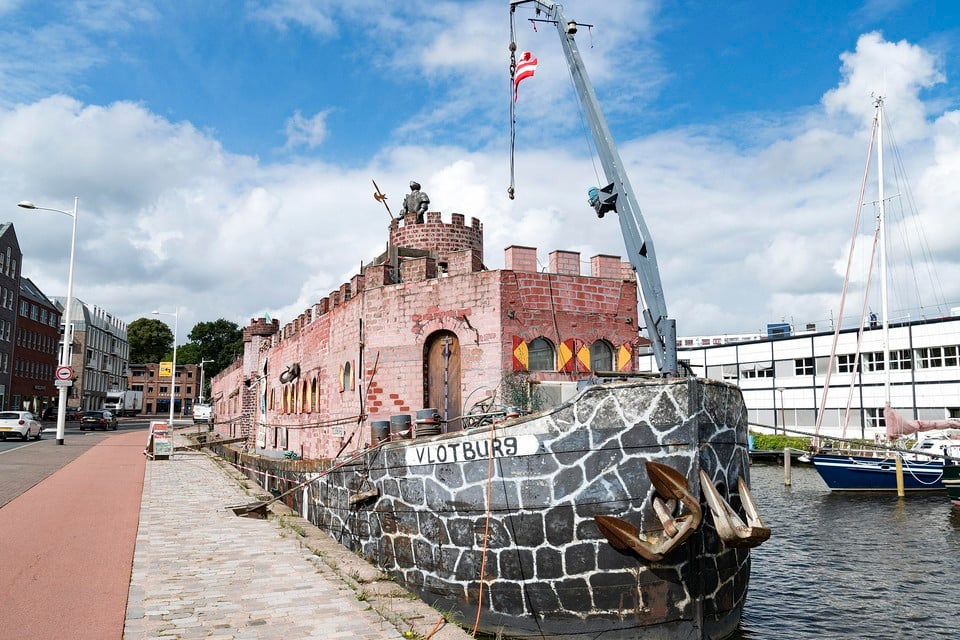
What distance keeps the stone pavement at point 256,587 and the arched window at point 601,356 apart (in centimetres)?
615

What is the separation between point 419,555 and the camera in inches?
367

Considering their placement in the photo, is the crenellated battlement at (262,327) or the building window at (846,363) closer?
the crenellated battlement at (262,327)

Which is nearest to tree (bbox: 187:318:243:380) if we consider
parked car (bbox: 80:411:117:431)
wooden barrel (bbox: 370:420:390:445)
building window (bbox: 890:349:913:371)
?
parked car (bbox: 80:411:117:431)

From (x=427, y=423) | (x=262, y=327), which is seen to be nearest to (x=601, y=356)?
(x=427, y=423)

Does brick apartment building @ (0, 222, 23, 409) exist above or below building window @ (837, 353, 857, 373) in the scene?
above

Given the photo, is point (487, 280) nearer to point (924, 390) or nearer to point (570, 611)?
point (570, 611)

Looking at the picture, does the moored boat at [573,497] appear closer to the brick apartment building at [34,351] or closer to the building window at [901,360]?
the building window at [901,360]

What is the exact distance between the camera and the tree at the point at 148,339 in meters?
108

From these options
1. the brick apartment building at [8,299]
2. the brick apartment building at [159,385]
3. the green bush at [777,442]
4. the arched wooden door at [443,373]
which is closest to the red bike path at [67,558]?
the arched wooden door at [443,373]

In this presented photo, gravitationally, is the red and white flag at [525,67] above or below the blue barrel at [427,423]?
above

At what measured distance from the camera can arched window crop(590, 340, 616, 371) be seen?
1444 centimetres

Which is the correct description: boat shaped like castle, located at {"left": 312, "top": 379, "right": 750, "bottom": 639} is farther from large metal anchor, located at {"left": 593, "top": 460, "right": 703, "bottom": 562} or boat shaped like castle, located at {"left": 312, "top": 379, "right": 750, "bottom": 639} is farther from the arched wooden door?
the arched wooden door

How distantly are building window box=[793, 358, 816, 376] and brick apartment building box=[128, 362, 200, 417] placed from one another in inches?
3678

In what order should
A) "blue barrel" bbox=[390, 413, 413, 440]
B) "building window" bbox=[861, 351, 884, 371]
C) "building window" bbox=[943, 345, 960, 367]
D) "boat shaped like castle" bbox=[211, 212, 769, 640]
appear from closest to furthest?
"boat shaped like castle" bbox=[211, 212, 769, 640], "blue barrel" bbox=[390, 413, 413, 440], "building window" bbox=[943, 345, 960, 367], "building window" bbox=[861, 351, 884, 371]
